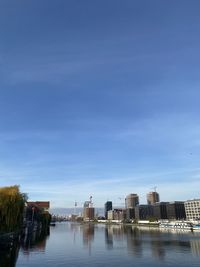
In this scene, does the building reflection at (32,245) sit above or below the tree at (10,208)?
below

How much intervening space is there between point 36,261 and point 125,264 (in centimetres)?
2048

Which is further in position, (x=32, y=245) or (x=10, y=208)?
(x=32, y=245)

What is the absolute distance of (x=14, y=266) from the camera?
203 ft

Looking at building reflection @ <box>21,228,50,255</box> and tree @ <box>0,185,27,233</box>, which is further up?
tree @ <box>0,185,27,233</box>

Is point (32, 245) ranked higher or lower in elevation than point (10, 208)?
lower

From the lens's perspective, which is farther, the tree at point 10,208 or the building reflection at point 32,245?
the building reflection at point 32,245

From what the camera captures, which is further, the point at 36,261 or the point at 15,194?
the point at 15,194

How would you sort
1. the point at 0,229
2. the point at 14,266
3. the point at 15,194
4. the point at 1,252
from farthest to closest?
the point at 15,194
the point at 0,229
the point at 1,252
the point at 14,266

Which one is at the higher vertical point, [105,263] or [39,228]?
[39,228]

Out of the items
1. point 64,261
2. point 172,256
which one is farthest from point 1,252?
point 172,256

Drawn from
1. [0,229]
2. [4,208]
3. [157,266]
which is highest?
[4,208]

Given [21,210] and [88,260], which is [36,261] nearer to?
[88,260]

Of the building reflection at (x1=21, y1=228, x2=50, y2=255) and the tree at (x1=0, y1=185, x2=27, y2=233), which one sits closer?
the tree at (x1=0, y1=185, x2=27, y2=233)

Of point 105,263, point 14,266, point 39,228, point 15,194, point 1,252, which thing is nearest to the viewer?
point 14,266
